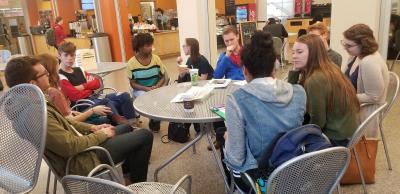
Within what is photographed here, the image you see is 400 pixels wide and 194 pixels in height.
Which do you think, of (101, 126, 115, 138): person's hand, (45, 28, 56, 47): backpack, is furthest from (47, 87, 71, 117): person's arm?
(45, 28, 56, 47): backpack

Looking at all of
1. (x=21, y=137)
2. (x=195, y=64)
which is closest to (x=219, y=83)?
(x=195, y=64)

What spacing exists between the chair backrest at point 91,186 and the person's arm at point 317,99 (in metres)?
1.20

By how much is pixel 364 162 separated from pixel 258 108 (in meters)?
1.31

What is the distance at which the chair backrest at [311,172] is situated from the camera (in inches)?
46.7

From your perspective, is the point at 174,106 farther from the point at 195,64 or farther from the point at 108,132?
the point at 195,64

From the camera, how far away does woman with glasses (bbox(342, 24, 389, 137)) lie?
2256 millimetres

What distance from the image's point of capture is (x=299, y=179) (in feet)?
4.07

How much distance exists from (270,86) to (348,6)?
8.68 ft

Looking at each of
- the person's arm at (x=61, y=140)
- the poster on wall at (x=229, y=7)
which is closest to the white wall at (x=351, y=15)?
the person's arm at (x=61, y=140)

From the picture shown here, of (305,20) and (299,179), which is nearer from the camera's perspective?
(299,179)

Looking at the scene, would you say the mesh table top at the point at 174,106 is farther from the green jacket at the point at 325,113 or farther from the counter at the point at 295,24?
the counter at the point at 295,24

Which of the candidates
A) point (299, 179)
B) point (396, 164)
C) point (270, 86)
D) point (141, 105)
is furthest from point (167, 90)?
point (396, 164)

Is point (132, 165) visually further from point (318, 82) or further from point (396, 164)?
point (396, 164)

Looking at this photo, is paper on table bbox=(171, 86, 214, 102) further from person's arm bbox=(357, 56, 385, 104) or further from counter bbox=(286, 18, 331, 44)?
counter bbox=(286, 18, 331, 44)
